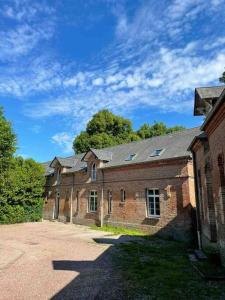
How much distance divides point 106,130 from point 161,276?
35.5 m

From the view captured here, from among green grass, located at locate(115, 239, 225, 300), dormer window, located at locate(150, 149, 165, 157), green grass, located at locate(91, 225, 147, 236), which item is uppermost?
dormer window, located at locate(150, 149, 165, 157)

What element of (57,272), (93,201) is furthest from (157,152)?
(57,272)

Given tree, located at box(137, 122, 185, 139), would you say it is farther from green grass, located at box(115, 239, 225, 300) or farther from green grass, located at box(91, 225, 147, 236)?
green grass, located at box(115, 239, 225, 300)

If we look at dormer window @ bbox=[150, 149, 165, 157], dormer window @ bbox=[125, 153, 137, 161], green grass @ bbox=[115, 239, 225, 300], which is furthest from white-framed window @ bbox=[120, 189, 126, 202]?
green grass @ bbox=[115, 239, 225, 300]

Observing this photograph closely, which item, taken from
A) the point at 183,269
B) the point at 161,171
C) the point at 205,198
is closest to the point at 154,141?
the point at 161,171

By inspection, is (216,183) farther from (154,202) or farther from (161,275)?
(154,202)

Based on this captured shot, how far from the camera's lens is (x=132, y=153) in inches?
853

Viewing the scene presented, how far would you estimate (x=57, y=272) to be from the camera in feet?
27.2

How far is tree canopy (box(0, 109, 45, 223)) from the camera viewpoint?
23094mm

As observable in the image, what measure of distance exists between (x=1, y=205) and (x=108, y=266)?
17.6 meters

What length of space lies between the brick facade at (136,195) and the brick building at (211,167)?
331cm

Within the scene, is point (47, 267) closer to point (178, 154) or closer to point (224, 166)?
point (224, 166)

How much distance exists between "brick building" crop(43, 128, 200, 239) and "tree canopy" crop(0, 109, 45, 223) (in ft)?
7.45

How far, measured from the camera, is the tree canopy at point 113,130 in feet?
135
